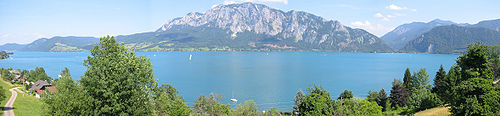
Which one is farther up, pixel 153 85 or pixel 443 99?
pixel 153 85

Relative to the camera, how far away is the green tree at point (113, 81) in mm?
10758

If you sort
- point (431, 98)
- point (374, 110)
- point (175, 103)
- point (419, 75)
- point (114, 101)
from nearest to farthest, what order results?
point (114, 101) < point (175, 103) < point (374, 110) < point (431, 98) < point (419, 75)

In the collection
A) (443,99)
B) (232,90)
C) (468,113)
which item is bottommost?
(232,90)

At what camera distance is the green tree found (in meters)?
10.8

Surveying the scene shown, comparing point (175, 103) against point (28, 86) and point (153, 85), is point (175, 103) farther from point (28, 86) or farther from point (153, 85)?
point (28, 86)

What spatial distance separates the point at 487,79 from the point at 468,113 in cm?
254

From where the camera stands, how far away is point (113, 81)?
10852mm

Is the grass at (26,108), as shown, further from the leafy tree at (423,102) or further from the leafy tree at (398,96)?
the leafy tree at (398,96)

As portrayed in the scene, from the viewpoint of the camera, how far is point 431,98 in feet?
135

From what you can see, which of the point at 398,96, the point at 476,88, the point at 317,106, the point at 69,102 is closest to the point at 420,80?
the point at 398,96

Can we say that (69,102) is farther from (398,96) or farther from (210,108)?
(398,96)

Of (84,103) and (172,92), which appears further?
(172,92)

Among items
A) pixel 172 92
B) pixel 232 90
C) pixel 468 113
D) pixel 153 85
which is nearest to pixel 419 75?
pixel 232 90

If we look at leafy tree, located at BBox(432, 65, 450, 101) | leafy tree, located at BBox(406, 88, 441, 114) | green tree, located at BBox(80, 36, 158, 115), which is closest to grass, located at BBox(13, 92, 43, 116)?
green tree, located at BBox(80, 36, 158, 115)
